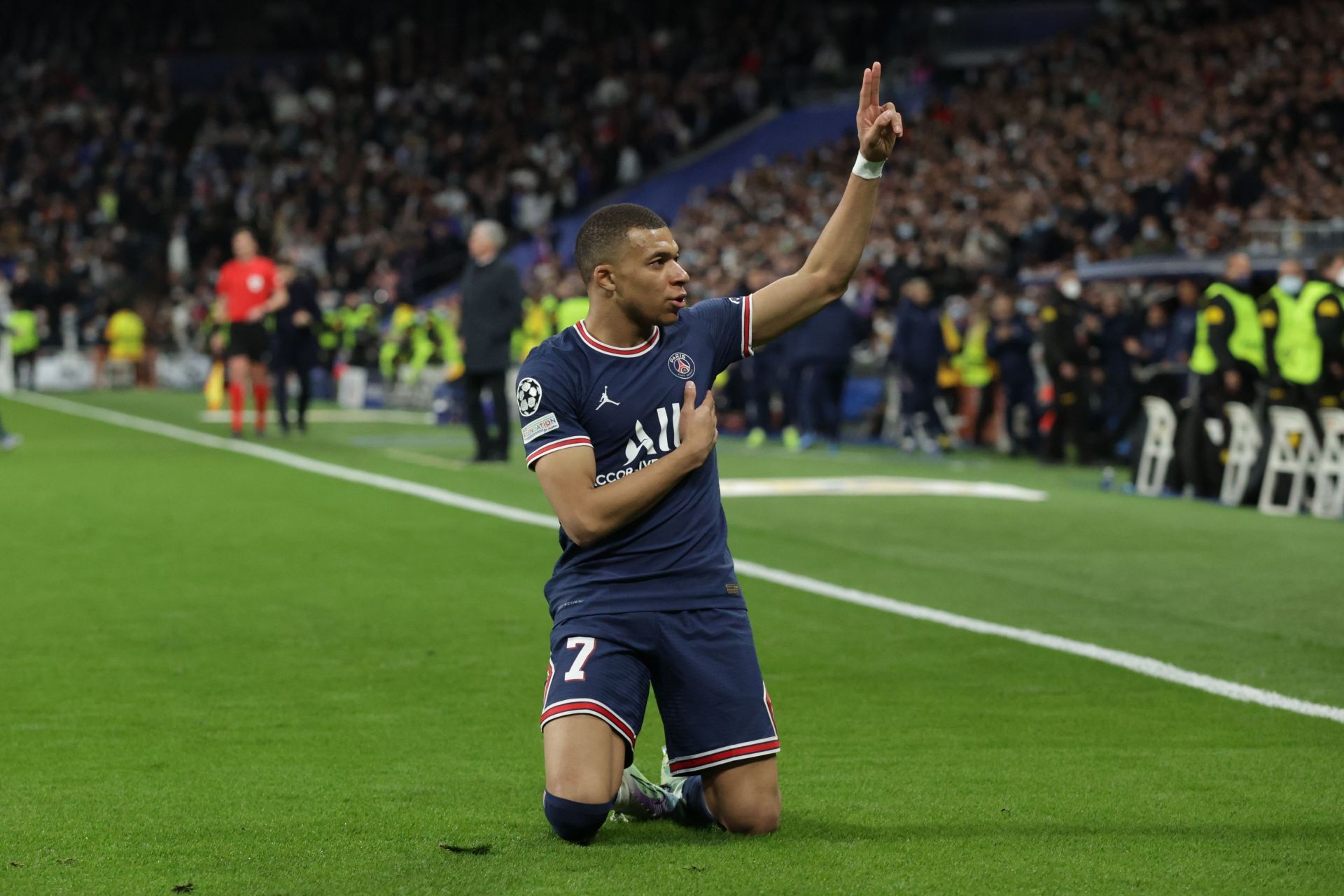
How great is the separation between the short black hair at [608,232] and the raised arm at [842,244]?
17.2 inches

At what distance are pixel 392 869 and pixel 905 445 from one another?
17.6 metres

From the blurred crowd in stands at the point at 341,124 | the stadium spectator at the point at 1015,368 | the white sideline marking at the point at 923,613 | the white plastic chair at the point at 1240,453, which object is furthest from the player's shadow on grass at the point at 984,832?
the blurred crowd in stands at the point at 341,124

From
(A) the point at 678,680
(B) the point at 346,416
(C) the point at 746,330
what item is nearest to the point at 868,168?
(C) the point at 746,330

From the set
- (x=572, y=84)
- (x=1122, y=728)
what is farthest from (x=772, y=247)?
(x=1122, y=728)

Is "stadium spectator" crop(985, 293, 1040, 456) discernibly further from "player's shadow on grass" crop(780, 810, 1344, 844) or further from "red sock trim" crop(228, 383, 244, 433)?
"player's shadow on grass" crop(780, 810, 1344, 844)

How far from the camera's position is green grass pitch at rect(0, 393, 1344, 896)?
4.78m

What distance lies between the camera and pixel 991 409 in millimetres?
22719

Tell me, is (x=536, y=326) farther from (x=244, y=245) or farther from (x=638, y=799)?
(x=638, y=799)

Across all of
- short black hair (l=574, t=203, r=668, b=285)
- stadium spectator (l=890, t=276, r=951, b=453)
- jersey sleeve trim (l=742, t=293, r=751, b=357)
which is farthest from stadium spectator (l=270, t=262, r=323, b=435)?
short black hair (l=574, t=203, r=668, b=285)

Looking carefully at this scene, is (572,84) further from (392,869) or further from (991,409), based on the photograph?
(392,869)

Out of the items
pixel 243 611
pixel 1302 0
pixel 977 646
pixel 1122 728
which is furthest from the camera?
pixel 1302 0

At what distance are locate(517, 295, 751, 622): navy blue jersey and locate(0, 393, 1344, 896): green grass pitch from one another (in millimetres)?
666

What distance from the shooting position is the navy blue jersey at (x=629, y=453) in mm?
5238

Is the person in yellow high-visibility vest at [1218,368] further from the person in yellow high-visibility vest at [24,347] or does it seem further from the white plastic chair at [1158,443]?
the person in yellow high-visibility vest at [24,347]
